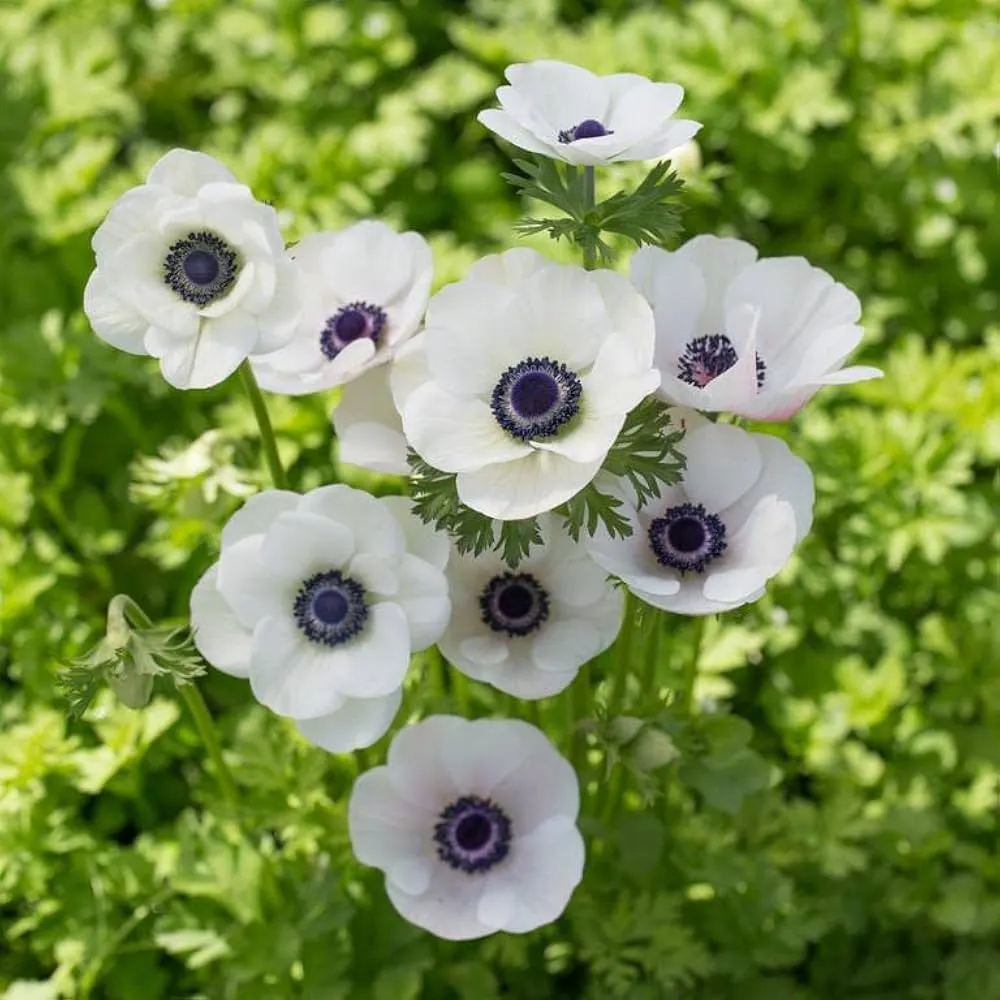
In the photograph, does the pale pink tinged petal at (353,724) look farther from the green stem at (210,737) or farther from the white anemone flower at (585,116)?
the white anemone flower at (585,116)

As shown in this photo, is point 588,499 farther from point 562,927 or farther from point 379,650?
point 562,927

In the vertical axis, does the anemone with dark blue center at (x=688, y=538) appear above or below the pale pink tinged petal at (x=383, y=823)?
above

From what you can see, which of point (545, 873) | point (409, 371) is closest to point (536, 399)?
point (409, 371)

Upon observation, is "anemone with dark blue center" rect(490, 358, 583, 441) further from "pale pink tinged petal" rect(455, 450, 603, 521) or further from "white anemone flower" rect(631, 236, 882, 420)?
"white anemone flower" rect(631, 236, 882, 420)

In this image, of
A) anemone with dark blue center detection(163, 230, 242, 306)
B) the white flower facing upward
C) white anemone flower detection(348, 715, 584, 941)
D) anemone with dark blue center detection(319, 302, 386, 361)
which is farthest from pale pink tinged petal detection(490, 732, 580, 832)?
anemone with dark blue center detection(163, 230, 242, 306)

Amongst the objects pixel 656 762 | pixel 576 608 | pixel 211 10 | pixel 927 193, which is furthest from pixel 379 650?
pixel 211 10

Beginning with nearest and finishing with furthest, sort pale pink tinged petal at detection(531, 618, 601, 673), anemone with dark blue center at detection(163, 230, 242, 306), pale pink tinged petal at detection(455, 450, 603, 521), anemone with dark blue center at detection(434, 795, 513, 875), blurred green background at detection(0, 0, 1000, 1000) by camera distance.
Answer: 1. pale pink tinged petal at detection(455, 450, 603, 521)
2. anemone with dark blue center at detection(163, 230, 242, 306)
3. pale pink tinged petal at detection(531, 618, 601, 673)
4. anemone with dark blue center at detection(434, 795, 513, 875)
5. blurred green background at detection(0, 0, 1000, 1000)

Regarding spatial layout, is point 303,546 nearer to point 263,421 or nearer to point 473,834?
point 263,421

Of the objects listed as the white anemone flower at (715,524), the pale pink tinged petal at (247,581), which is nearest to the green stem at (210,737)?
the pale pink tinged petal at (247,581)
